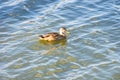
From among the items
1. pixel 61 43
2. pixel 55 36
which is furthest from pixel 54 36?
pixel 61 43

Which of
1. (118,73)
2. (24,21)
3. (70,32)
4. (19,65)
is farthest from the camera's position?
(24,21)

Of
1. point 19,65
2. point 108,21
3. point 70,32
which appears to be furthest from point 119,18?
point 19,65

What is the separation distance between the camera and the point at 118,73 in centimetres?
1230

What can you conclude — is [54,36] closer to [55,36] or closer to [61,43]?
[55,36]

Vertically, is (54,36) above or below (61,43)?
above

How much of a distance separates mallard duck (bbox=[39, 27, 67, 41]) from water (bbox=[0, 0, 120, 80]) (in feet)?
0.89

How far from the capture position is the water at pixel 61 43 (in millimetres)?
12586

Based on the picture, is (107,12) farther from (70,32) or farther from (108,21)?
(70,32)

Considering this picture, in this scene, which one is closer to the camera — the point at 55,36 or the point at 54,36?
the point at 54,36

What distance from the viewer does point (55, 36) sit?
15.2 meters

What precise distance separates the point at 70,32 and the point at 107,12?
8.23 feet

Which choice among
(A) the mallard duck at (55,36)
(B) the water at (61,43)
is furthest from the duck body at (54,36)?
(B) the water at (61,43)

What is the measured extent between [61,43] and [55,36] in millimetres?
412

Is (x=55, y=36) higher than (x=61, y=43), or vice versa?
(x=55, y=36)
